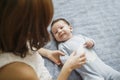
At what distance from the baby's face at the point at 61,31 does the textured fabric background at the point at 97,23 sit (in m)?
0.07

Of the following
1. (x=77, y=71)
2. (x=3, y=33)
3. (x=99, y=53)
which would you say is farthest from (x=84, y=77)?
(x=3, y=33)

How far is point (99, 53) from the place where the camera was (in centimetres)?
155

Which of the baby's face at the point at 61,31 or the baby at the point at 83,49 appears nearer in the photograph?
the baby at the point at 83,49

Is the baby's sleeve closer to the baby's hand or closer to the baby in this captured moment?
the baby

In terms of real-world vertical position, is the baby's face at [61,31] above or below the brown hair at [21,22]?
below

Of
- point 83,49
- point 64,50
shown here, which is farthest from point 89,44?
point 64,50

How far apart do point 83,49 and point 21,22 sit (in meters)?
0.75

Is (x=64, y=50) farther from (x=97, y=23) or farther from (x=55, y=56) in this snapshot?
(x=97, y=23)

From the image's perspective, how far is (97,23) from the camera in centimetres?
170

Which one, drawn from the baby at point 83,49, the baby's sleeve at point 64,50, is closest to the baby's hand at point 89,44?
the baby at point 83,49

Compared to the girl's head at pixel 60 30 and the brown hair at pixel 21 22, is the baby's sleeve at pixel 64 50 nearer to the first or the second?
the girl's head at pixel 60 30

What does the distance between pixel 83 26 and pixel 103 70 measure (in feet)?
1.36

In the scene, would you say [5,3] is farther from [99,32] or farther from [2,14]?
[99,32]

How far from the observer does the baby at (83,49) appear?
54.6 inches
